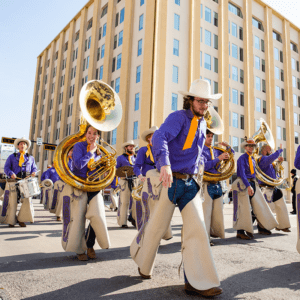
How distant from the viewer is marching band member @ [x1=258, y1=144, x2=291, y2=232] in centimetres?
721

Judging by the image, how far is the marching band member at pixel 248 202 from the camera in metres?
6.46

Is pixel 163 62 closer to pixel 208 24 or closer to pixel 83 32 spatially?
pixel 208 24

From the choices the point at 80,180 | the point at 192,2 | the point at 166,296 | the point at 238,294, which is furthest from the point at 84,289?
the point at 192,2

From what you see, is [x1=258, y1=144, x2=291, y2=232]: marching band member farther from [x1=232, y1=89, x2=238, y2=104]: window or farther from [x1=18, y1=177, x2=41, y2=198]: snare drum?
[x1=232, y1=89, x2=238, y2=104]: window

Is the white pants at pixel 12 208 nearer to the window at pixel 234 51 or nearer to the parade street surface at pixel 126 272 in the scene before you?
the parade street surface at pixel 126 272

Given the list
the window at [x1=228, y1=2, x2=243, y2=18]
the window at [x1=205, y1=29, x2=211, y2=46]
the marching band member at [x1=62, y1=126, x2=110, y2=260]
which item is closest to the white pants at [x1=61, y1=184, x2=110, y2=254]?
the marching band member at [x1=62, y1=126, x2=110, y2=260]

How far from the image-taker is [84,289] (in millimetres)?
3055

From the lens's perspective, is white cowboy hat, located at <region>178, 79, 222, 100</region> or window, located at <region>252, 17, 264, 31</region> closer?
white cowboy hat, located at <region>178, 79, 222, 100</region>

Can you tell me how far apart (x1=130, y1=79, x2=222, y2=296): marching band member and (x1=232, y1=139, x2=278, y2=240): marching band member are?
11.2 ft

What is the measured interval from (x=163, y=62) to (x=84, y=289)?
940 inches

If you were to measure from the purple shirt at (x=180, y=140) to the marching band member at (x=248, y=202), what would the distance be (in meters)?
3.49

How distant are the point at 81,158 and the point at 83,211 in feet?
2.57

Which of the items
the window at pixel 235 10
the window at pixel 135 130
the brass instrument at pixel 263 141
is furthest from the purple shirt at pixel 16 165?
the window at pixel 235 10

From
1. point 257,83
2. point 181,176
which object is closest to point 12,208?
point 181,176
